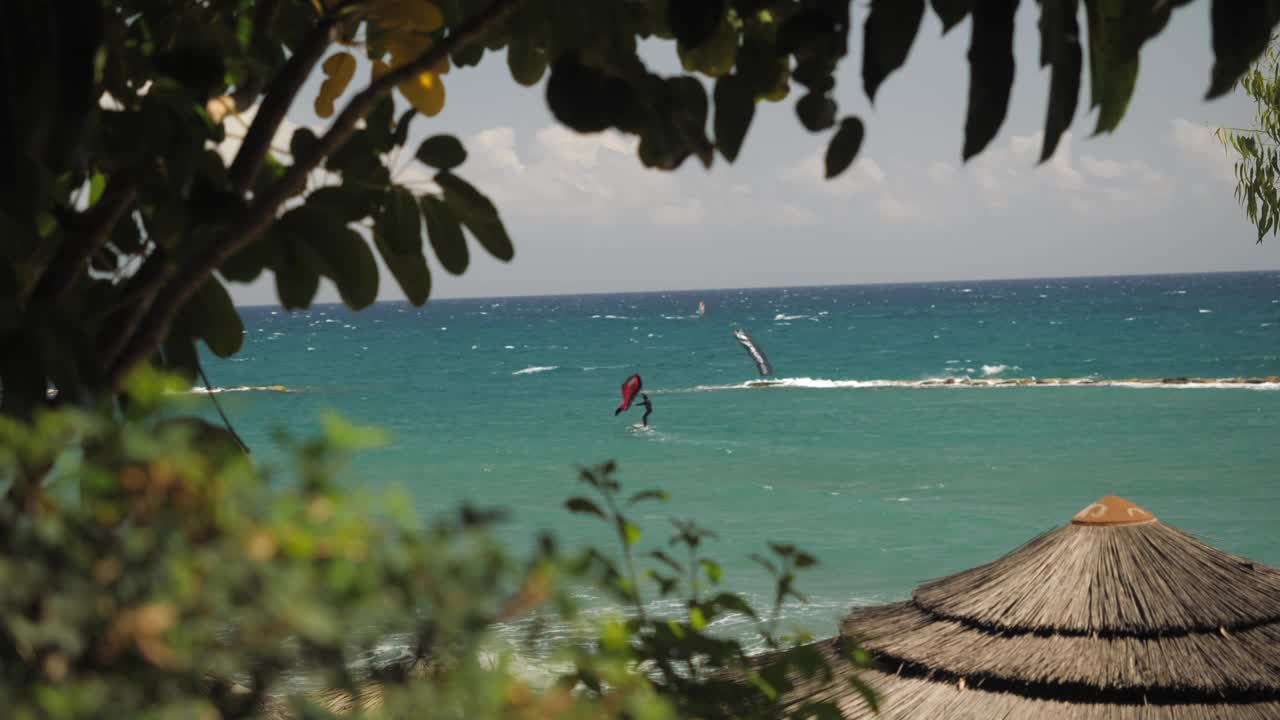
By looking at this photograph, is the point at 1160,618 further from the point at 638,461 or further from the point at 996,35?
the point at 638,461

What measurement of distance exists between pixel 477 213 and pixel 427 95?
0.16m

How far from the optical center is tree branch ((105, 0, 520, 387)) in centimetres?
86

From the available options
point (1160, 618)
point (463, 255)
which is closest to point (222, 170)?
point (463, 255)

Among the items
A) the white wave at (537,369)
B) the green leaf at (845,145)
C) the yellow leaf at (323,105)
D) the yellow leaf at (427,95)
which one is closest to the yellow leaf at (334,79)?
the yellow leaf at (323,105)

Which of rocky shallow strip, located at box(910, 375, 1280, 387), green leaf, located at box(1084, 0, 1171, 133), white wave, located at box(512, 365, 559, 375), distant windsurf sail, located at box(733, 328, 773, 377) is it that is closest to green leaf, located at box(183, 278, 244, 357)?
green leaf, located at box(1084, 0, 1171, 133)

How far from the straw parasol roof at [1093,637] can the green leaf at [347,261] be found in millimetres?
2430

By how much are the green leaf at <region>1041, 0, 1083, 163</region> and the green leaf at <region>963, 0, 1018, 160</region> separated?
0.11ft

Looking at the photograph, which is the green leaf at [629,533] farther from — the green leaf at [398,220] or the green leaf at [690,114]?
the green leaf at [398,220]

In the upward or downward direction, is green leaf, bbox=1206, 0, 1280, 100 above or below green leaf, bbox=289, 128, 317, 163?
above

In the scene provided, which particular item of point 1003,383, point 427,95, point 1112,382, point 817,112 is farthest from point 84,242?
point 1112,382

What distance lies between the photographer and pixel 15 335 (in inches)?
30.2

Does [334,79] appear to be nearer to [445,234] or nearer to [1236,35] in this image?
[445,234]

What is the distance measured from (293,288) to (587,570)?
49 centimetres

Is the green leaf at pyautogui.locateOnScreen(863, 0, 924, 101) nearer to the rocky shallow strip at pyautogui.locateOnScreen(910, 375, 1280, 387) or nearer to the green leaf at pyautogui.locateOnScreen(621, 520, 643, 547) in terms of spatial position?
the green leaf at pyautogui.locateOnScreen(621, 520, 643, 547)
